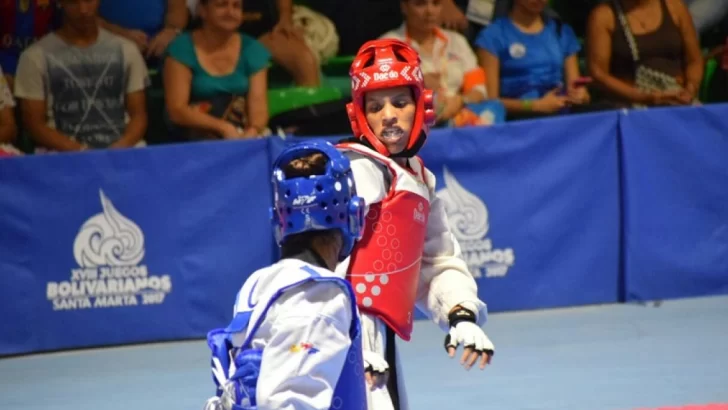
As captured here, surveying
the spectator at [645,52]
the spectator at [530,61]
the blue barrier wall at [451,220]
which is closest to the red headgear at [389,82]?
the blue barrier wall at [451,220]

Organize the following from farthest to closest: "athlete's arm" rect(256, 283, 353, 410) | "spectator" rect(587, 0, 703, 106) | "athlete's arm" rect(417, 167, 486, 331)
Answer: "spectator" rect(587, 0, 703, 106) → "athlete's arm" rect(417, 167, 486, 331) → "athlete's arm" rect(256, 283, 353, 410)

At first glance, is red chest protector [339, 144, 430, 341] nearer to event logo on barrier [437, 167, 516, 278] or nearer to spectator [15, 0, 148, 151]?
event logo on barrier [437, 167, 516, 278]

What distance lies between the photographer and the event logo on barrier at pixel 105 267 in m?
7.96

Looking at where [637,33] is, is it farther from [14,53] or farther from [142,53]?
[14,53]

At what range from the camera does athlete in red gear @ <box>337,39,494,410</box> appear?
13.1 ft

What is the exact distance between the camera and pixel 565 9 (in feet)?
35.5

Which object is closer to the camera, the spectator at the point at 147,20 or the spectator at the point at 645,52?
the spectator at the point at 147,20

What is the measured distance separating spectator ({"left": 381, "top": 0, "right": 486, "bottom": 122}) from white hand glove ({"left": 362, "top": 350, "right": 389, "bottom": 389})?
5.44m

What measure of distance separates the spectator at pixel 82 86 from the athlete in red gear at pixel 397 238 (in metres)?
4.67

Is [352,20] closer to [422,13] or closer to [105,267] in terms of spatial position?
[422,13]

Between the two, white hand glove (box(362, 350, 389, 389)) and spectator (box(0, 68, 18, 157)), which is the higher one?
spectator (box(0, 68, 18, 157))

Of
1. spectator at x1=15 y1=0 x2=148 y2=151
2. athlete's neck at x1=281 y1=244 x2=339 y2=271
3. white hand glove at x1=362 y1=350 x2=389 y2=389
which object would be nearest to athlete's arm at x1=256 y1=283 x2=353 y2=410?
athlete's neck at x1=281 y1=244 x2=339 y2=271

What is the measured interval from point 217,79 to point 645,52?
3.37 meters

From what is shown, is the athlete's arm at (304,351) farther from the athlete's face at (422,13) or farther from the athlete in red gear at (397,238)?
the athlete's face at (422,13)
